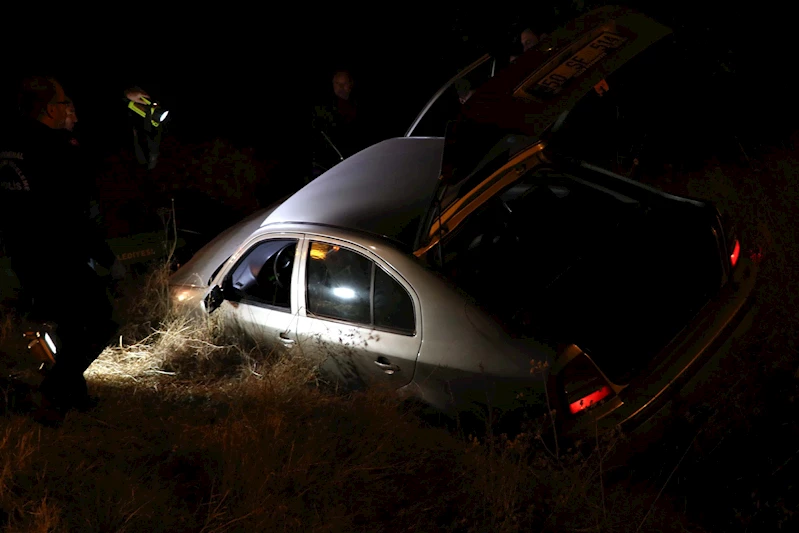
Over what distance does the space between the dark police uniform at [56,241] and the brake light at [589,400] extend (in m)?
2.58

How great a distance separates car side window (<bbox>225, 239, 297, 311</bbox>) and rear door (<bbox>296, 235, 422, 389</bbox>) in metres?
0.26

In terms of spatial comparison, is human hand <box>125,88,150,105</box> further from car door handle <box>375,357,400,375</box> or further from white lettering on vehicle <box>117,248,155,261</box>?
car door handle <box>375,357,400,375</box>

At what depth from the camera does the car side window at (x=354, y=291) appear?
3.54 meters

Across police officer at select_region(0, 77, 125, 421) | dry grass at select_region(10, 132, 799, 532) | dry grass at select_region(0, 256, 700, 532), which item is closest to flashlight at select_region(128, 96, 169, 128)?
police officer at select_region(0, 77, 125, 421)

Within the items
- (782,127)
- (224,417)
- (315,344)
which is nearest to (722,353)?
(315,344)

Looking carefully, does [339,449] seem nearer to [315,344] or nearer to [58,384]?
[315,344]

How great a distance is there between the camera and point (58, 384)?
361 cm

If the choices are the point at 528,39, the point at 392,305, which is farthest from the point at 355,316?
the point at 528,39

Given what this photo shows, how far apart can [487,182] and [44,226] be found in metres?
2.34

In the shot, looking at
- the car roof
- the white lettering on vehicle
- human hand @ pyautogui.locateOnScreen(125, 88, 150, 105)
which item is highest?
human hand @ pyautogui.locateOnScreen(125, 88, 150, 105)

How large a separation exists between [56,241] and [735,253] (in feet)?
12.0

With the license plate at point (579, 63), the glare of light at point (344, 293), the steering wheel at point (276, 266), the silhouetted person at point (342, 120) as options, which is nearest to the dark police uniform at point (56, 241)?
the steering wheel at point (276, 266)

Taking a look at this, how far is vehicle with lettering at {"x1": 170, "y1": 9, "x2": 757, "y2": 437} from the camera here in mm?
3207

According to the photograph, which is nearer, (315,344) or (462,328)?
(462,328)
